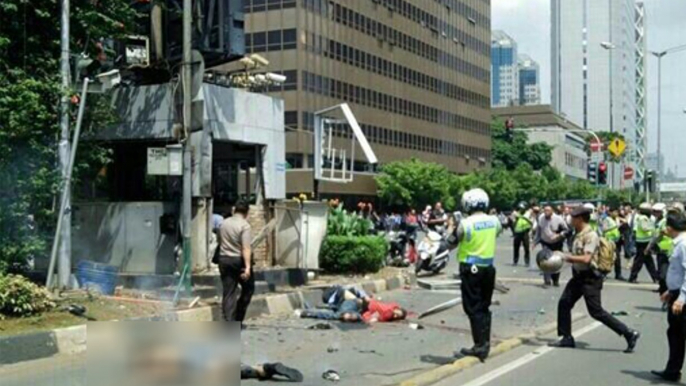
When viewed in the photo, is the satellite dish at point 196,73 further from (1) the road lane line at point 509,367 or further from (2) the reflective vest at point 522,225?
(2) the reflective vest at point 522,225

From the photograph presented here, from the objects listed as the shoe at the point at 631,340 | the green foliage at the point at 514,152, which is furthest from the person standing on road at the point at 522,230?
the green foliage at the point at 514,152

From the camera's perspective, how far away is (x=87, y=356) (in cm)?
360

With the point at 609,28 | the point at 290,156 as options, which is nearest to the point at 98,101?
the point at 290,156

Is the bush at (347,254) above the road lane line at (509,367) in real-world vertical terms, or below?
above

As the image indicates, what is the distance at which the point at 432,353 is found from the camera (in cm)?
1040

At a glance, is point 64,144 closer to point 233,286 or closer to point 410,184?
point 233,286

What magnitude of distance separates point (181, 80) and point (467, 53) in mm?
80077

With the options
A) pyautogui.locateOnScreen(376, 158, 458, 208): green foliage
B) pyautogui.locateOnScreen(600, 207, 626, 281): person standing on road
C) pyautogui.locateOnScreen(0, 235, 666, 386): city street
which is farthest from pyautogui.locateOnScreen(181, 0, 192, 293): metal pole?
pyautogui.locateOnScreen(376, 158, 458, 208): green foliage

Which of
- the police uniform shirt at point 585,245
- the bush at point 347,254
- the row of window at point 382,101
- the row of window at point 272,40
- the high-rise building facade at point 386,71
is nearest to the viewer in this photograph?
the police uniform shirt at point 585,245

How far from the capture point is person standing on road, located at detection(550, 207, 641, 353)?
34.2 ft

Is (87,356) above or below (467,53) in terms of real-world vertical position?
below

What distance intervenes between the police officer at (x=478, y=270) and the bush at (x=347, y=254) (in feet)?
27.0

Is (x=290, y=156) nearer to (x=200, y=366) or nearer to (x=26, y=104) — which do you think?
(x=26, y=104)

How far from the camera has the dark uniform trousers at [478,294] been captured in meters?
9.65
